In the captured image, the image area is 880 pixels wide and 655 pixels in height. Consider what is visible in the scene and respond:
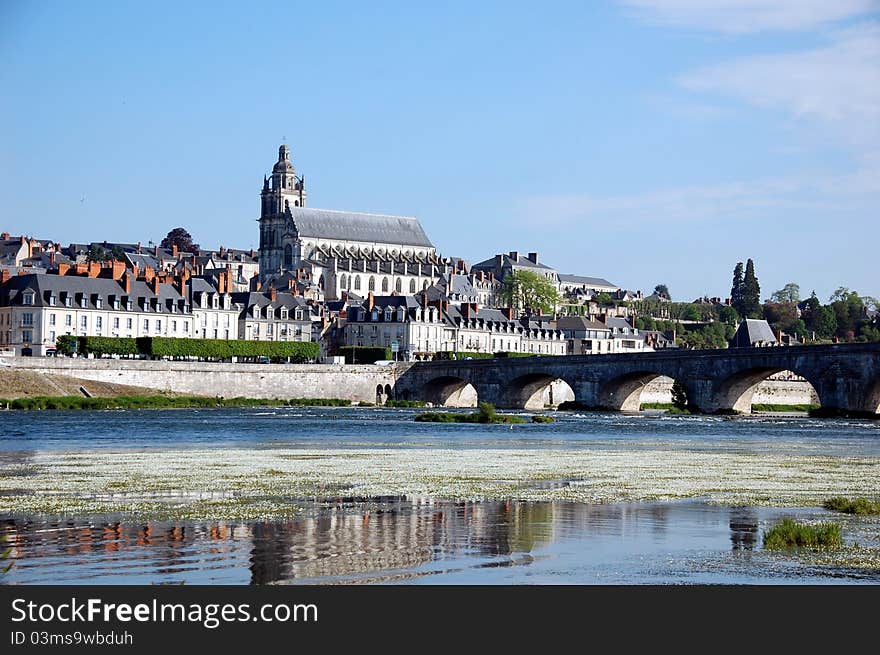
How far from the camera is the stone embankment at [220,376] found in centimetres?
9400

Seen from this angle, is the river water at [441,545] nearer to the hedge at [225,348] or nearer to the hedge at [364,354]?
the hedge at [225,348]

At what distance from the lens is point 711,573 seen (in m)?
18.9

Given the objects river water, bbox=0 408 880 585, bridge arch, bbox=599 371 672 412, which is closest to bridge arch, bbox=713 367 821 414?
bridge arch, bbox=599 371 672 412

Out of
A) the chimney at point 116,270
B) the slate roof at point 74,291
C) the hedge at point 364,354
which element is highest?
the chimney at point 116,270

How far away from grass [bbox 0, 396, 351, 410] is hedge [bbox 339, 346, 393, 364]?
734 inches

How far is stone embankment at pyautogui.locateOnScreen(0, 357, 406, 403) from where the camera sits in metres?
94.0

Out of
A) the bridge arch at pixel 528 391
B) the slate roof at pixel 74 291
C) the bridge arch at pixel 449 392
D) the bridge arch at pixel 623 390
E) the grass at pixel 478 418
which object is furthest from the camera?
the bridge arch at pixel 449 392

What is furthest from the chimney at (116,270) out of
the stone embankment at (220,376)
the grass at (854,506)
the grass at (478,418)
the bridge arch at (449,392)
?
the grass at (854,506)

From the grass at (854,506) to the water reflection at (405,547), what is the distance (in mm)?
1439

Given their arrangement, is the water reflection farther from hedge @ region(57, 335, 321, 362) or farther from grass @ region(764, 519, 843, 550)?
hedge @ region(57, 335, 321, 362)

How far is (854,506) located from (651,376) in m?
79.1

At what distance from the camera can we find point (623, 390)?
337ft
